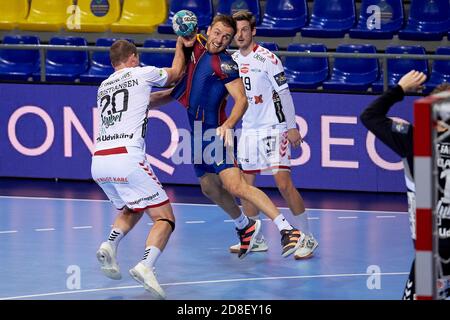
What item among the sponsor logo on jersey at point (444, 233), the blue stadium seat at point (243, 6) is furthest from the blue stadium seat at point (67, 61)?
the sponsor logo on jersey at point (444, 233)

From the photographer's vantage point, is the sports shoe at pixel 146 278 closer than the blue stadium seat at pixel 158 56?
Yes

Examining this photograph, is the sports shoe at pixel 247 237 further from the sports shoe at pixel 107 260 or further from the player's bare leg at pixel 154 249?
the sports shoe at pixel 107 260

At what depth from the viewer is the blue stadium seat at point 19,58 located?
16.6 meters

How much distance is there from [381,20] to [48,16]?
5287mm

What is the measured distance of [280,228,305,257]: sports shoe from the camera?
1098cm

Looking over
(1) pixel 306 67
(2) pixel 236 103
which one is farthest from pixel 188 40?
(1) pixel 306 67

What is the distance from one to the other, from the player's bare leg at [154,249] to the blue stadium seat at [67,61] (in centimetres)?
688

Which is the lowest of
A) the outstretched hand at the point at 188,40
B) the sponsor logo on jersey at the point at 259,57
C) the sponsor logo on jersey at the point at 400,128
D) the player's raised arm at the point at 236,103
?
the player's raised arm at the point at 236,103

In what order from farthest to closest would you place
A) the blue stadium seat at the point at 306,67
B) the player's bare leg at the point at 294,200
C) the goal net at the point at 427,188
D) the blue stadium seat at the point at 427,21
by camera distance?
1. the blue stadium seat at the point at 427,21
2. the blue stadium seat at the point at 306,67
3. the player's bare leg at the point at 294,200
4. the goal net at the point at 427,188

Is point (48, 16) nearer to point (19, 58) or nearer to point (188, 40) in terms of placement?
point (19, 58)

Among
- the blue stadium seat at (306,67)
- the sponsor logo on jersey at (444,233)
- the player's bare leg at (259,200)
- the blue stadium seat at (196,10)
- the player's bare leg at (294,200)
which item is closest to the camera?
the sponsor logo on jersey at (444,233)

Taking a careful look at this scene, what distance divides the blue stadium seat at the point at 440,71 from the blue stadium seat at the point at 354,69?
0.75m

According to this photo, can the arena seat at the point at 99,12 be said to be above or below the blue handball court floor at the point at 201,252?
above

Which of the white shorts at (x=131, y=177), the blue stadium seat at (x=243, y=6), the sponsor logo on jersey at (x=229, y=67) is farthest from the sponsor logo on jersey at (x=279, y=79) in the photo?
the blue stadium seat at (x=243, y=6)
